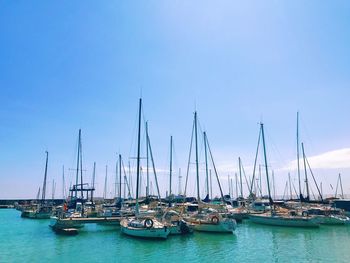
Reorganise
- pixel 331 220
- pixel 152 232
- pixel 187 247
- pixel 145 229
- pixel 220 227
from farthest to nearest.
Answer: pixel 331 220 < pixel 220 227 < pixel 145 229 < pixel 152 232 < pixel 187 247

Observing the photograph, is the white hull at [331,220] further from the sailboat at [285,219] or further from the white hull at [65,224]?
the white hull at [65,224]

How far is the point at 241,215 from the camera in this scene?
47.9 meters

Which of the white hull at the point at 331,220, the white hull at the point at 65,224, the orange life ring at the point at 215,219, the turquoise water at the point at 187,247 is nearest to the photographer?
the turquoise water at the point at 187,247

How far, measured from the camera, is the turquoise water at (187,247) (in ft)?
76.5

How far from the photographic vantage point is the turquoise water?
76.5ft

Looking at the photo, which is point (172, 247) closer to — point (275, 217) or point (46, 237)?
point (46, 237)

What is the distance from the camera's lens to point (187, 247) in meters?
26.8

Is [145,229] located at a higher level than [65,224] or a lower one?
higher

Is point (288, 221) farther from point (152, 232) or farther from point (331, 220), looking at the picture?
point (152, 232)

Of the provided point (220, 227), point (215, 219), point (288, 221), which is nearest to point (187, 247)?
point (220, 227)

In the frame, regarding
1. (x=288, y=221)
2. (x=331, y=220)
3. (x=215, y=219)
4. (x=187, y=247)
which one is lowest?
(x=187, y=247)

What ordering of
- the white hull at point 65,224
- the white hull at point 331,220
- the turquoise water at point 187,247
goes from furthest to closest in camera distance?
the white hull at point 331,220
the white hull at point 65,224
the turquoise water at point 187,247

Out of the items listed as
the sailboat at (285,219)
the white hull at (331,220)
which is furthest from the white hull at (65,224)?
the white hull at (331,220)

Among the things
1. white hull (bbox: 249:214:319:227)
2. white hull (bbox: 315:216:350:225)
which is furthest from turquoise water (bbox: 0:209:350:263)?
white hull (bbox: 315:216:350:225)
